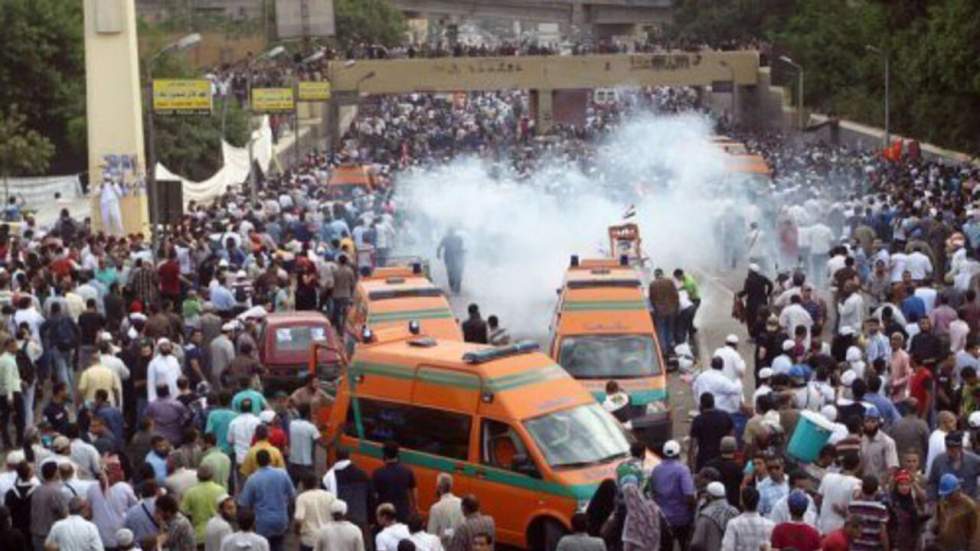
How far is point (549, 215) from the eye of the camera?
4562 centimetres

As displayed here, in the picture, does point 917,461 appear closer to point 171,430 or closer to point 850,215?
point 171,430

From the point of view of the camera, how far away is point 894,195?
41.3 meters

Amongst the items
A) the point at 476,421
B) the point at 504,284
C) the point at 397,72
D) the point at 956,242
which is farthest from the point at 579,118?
the point at 476,421

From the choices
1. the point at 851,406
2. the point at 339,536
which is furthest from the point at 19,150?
the point at 339,536

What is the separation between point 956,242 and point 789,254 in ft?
18.5

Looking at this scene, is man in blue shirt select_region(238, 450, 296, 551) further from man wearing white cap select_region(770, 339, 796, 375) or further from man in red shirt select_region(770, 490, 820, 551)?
man wearing white cap select_region(770, 339, 796, 375)

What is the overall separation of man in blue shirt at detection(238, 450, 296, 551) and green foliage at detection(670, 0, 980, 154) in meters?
30.3

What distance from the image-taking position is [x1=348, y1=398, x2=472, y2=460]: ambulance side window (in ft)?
66.5

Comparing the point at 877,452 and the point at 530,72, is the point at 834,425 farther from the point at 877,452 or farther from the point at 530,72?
the point at 530,72

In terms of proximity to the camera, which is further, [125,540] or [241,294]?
[241,294]

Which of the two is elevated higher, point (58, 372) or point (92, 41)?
point (92, 41)

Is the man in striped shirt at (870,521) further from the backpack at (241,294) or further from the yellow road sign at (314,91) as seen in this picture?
the yellow road sign at (314,91)

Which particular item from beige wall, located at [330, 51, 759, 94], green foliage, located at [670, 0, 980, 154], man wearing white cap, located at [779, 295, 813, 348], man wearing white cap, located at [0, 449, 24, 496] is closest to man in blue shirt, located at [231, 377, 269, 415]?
man wearing white cap, located at [0, 449, 24, 496]

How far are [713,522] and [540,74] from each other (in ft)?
239
